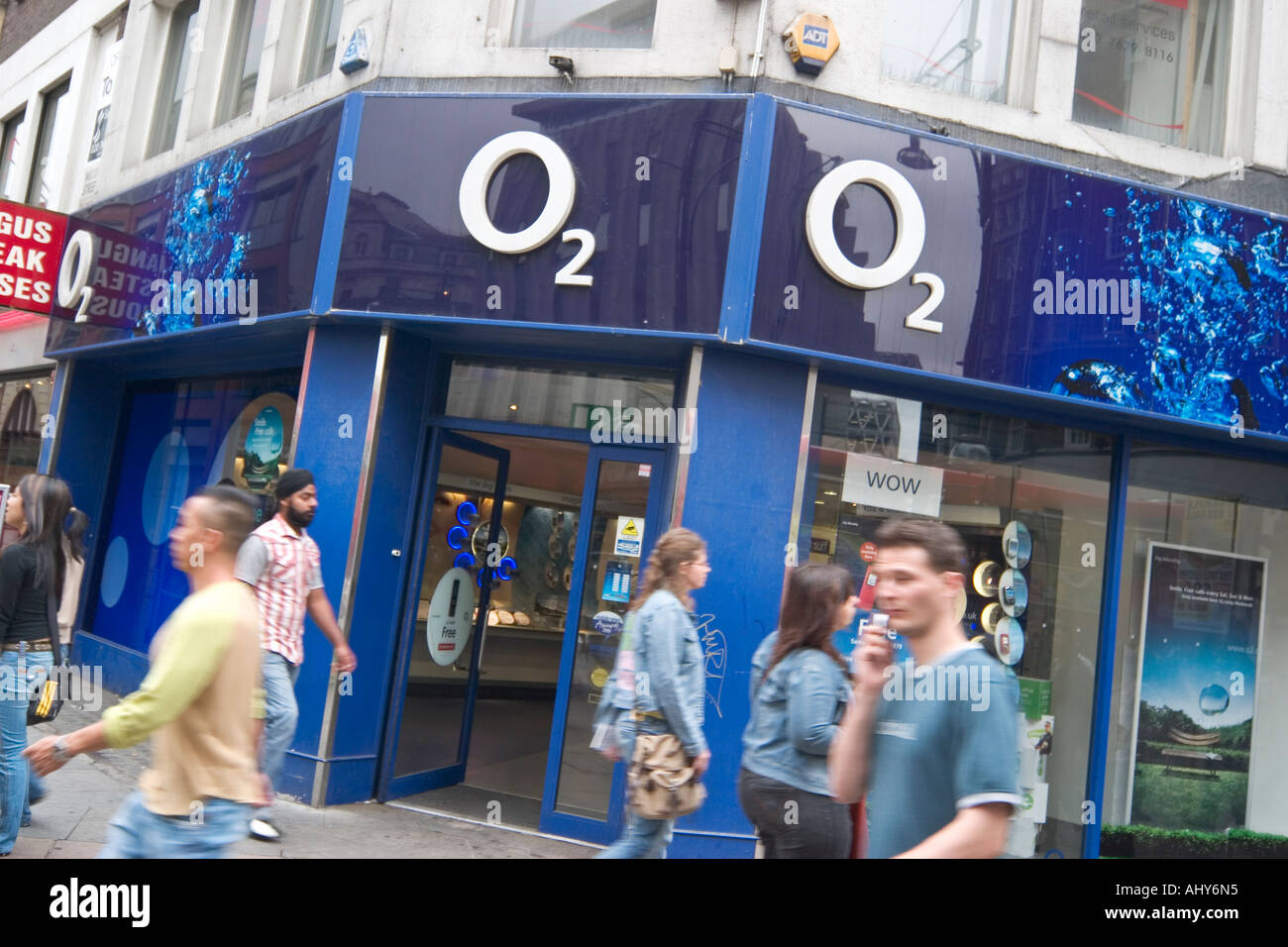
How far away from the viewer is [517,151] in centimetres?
684

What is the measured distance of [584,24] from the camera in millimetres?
7496

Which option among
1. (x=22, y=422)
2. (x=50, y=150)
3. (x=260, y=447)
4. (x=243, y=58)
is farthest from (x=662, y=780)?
(x=50, y=150)

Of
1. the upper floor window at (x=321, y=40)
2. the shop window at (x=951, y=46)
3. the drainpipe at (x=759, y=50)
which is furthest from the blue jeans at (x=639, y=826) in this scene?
the upper floor window at (x=321, y=40)

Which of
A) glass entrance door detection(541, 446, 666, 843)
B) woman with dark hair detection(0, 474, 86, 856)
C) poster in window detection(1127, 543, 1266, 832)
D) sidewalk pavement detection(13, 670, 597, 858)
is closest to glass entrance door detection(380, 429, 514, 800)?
sidewalk pavement detection(13, 670, 597, 858)

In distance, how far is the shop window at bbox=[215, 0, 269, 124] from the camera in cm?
968

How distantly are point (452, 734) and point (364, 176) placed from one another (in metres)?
3.96

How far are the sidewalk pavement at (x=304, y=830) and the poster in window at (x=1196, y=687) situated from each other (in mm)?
4082

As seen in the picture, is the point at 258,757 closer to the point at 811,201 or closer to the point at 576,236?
the point at 576,236

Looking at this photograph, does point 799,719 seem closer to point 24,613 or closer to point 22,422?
point 24,613

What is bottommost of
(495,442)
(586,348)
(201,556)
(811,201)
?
(201,556)

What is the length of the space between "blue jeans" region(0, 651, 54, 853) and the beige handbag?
9.43ft

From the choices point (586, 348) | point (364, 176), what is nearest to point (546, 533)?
point (586, 348)

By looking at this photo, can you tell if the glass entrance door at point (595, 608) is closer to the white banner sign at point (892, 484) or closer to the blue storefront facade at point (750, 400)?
the blue storefront facade at point (750, 400)
